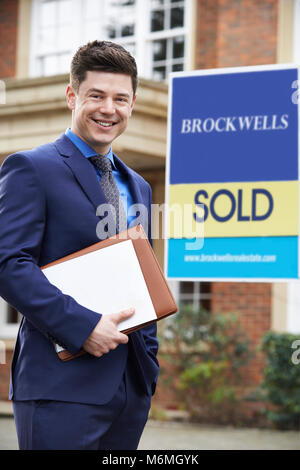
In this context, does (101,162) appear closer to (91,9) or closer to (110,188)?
(110,188)

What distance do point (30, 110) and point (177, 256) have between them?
5.20m

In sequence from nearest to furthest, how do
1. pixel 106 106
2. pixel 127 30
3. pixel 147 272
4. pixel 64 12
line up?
pixel 147 272 → pixel 106 106 → pixel 127 30 → pixel 64 12

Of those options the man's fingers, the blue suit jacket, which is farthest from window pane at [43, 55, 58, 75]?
the man's fingers

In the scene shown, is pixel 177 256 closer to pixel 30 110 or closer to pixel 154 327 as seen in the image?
pixel 154 327

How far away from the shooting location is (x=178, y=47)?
10234mm

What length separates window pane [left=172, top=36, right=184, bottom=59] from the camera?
10195mm

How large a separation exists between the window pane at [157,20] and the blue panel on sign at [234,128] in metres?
6.36

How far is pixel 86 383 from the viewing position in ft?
7.09

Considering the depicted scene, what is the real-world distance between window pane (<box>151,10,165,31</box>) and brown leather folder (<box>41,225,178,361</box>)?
870 centimetres

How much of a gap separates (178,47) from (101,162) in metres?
8.22

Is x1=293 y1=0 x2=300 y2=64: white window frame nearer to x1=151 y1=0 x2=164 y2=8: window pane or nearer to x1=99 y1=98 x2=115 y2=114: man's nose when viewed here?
x1=151 y1=0 x2=164 y2=8: window pane

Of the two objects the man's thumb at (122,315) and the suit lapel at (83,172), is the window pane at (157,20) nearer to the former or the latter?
the suit lapel at (83,172)

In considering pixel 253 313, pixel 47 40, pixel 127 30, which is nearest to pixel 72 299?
pixel 253 313
